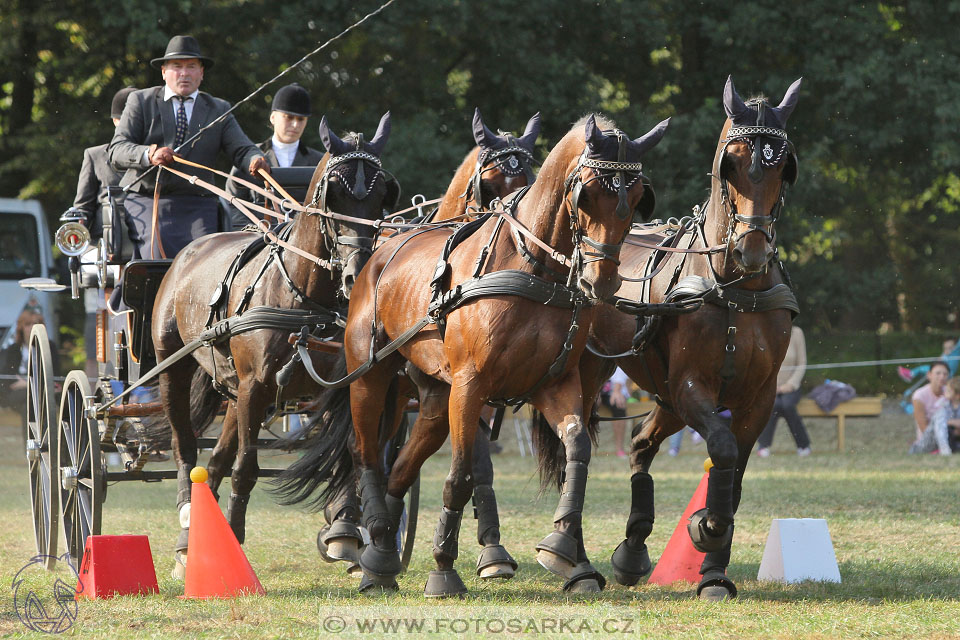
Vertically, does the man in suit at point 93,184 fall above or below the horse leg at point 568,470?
above

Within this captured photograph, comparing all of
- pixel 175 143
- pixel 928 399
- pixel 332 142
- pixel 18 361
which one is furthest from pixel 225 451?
pixel 18 361

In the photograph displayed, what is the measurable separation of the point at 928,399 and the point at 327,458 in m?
10.5

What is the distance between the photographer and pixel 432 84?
58.5 feet

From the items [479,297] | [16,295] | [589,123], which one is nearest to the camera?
[589,123]

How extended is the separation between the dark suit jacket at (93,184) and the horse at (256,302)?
148 centimetres

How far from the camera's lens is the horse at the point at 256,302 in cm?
610

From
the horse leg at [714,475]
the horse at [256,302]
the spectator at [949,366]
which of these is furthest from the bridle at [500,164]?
the spectator at [949,366]

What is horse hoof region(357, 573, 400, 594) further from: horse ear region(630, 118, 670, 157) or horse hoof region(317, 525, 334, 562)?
horse ear region(630, 118, 670, 157)

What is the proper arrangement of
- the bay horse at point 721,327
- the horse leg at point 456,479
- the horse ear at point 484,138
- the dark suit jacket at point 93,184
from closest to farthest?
the horse leg at point 456,479, the bay horse at point 721,327, the horse ear at point 484,138, the dark suit jacket at point 93,184

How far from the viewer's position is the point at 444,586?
549cm

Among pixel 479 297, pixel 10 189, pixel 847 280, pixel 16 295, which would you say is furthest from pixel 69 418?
pixel 847 280

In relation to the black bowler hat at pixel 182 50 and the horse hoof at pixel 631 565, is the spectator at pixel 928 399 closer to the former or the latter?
the horse hoof at pixel 631 565

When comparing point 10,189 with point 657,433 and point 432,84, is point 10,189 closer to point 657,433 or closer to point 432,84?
point 432,84

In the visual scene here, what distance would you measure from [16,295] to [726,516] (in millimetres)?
13947
